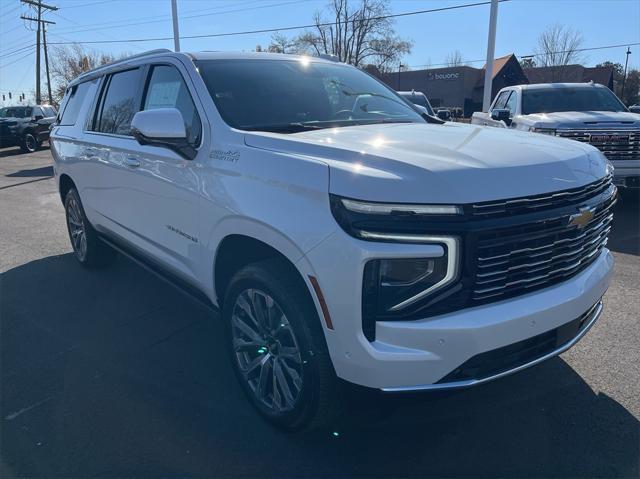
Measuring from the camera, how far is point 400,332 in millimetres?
2135

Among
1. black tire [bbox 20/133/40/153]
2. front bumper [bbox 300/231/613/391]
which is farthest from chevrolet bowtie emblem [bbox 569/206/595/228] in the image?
black tire [bbox 20/133/40/153]

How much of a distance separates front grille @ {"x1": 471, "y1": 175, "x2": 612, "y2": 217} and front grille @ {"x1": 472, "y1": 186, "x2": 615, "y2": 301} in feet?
0.22

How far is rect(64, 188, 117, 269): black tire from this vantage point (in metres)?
A: 5.48

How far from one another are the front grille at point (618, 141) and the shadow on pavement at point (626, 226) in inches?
33.7

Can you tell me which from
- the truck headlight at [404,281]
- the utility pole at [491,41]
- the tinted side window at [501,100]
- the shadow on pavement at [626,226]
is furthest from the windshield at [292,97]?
the utility pole at [491,41]

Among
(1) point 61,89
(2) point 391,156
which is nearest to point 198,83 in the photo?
(2) point 391,156

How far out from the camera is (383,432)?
2.81 meters

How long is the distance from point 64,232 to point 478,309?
6947 millimetres

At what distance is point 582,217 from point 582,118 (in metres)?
5.78

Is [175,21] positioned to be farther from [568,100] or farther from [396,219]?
[396,219]

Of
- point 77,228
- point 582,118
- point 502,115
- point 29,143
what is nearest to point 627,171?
point 582,118

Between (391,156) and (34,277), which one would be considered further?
(34,277)

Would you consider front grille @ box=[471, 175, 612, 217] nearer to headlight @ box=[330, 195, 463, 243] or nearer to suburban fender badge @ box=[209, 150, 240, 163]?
headlight @ box=[330, 195, 463, 243]

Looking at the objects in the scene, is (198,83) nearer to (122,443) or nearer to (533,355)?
(122,443)
